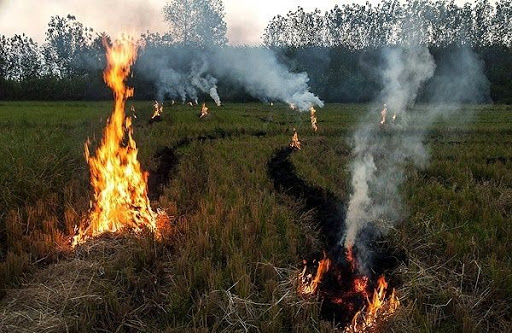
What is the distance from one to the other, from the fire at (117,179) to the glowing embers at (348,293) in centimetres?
216

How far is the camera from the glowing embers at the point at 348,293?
3.54 meters

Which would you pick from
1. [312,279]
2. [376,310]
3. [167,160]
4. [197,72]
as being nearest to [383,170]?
[167,160]

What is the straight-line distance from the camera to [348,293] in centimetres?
402

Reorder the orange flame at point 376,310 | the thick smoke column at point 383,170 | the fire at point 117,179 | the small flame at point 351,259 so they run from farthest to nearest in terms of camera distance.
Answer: the thick smoke column at point 383,170, the fire at point 117,179, the small flame at point 351,259, the orange flame at point 376,310

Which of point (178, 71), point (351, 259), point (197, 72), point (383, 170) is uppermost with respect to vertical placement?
point (178, 71)

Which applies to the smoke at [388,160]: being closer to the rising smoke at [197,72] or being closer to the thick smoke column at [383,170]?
the thick smoke column at [383,170]

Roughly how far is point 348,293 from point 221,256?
1412 mm

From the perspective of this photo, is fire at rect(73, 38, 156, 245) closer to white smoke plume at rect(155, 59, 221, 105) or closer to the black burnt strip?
the black burnt strip

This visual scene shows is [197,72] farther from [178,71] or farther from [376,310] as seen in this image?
[376,310]

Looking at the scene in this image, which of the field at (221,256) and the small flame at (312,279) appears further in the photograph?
the small flame at (312,279)

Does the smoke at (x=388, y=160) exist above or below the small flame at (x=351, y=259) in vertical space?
above

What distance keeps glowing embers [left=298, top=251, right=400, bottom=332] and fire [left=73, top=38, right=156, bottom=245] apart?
85.1 inches

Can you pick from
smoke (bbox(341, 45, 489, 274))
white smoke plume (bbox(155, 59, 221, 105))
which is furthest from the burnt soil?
white smoke plume (bbox(155, 59, 221, 105))

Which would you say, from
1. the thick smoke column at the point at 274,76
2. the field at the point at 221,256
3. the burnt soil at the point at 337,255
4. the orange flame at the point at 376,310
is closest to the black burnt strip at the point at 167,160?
the field at the point at 221,256
